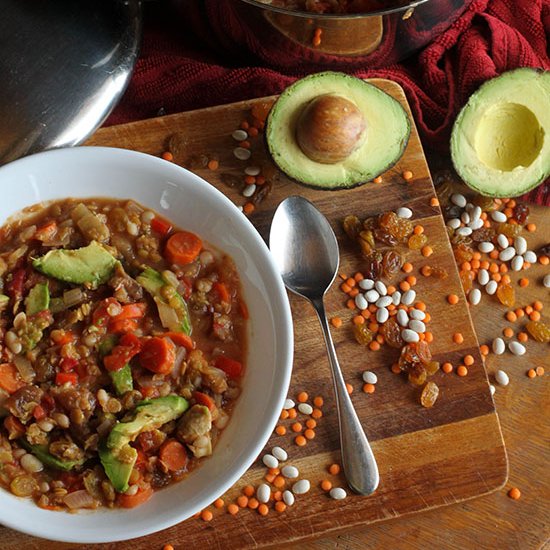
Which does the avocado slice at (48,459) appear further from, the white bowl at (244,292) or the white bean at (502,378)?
the white bean at (502,378)

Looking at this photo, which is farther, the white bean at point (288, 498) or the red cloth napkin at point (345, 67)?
the red cloth napkin at point (345, 67)

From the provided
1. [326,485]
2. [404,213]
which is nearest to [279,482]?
[326,485]

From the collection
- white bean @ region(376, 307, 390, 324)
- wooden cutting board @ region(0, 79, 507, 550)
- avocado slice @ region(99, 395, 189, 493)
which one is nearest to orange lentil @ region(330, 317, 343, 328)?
wooden cutting board @ region(0, 79, 507, 550)

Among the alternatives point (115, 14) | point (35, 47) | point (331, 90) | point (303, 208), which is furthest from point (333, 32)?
point (35, 47)

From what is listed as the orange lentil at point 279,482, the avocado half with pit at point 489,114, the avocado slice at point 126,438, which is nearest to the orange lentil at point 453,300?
the avocado half with pit at point 489,114

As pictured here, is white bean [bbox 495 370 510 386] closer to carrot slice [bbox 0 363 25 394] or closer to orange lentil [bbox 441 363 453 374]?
orange lentil [bbox 441 363 453 374]

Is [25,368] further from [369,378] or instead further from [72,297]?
[369,378]
